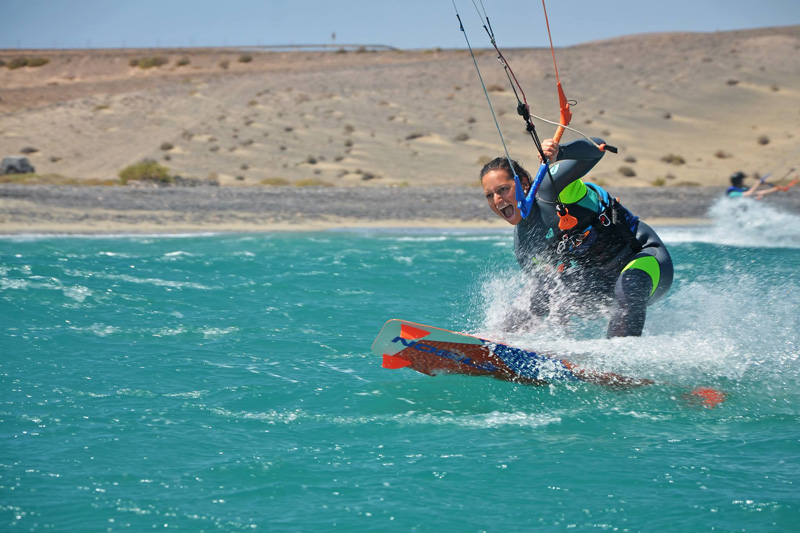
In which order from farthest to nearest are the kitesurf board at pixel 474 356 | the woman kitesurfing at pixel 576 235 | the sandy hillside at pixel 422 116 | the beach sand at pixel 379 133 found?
the sandy hillside at pixel 422 116
the beach sand at pixel 379 133
the kitesurf board at pixel 474 356
the woman kitesurfing at pixel 576 235

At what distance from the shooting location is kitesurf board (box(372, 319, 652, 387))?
5457 millimetres

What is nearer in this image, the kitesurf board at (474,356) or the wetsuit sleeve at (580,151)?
the wetsuit sleeve at (580,151)

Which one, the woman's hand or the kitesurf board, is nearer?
the woman's hand

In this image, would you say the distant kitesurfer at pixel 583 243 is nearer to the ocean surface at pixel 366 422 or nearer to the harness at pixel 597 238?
the harness at pixel 597 238

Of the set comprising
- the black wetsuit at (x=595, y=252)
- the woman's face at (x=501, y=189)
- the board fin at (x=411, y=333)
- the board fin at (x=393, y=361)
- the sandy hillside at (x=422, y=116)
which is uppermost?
the sandy hillside at (x=422, y=116)

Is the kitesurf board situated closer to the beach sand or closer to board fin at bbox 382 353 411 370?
board fin at bbox 382 353 411 370

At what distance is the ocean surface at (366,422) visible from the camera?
12.8 feet

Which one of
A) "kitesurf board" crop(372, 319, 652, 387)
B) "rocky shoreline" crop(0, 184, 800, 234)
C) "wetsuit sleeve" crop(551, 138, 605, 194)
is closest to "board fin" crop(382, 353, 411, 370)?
"kitesurf board" crop(372, 319, 652, 387)

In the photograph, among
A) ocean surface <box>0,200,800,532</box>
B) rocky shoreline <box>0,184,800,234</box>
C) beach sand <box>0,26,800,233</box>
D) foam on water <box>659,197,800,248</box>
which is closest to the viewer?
ocean surface <box>0,200,800,532</box>

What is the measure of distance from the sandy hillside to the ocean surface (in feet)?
59.0

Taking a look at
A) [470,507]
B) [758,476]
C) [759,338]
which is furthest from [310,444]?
[759,338]

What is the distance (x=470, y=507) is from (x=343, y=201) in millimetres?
16175

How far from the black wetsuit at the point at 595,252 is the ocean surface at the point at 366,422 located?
31 centimetres

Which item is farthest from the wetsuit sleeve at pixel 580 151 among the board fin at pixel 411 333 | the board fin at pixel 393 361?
the board fin at pixel 393 361
